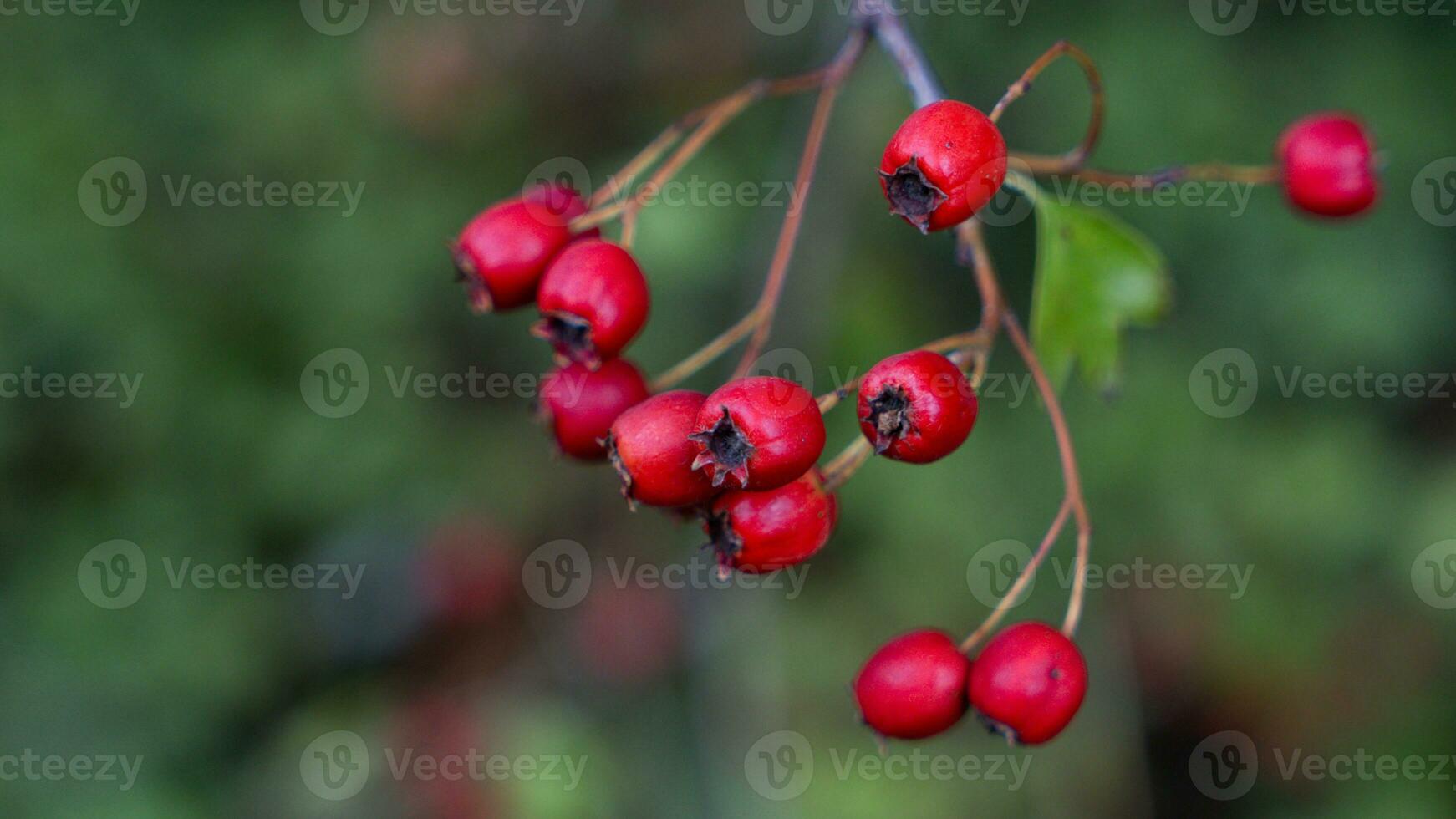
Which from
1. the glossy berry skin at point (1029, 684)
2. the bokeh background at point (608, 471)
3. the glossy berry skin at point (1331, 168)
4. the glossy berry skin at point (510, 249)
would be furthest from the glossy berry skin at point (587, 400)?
the glossy berry skin at point (1331, 168)

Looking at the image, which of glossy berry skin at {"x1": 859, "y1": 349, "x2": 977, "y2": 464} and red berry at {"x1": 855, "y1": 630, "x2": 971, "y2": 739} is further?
red berry at {"x1": 855, "y1": 630, "x2": 971, "y2": 739}

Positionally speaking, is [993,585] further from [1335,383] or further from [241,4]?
[241,4]

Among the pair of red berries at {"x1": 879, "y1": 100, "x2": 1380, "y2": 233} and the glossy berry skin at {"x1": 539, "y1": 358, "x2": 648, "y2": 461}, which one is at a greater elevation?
the pair of red berries at {"x1": 879, "y1": 100, "x2": 1380, "y2": 233}

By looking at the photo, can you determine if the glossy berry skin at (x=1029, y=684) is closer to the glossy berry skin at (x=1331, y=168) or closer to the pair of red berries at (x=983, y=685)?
the pair of red berries at (x=983, y=685)

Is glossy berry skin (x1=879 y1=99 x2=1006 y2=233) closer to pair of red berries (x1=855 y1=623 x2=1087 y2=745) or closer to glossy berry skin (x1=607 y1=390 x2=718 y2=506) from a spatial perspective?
glossy berry skin (x1=607 y1=390 x2=718 y2=506)

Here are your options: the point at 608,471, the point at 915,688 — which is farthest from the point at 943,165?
the point at 608,471

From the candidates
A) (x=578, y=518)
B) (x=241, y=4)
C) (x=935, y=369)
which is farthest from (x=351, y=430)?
(x=935, y=369)

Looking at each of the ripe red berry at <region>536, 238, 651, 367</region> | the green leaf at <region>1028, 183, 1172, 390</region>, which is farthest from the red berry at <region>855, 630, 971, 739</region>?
the ripe red berry at <region>536, 238, 651, 367</region>
